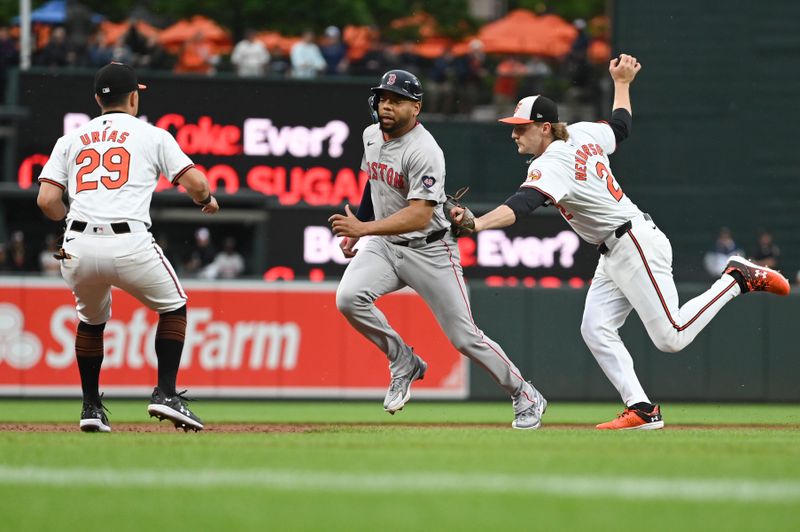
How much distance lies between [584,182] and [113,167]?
2536mm

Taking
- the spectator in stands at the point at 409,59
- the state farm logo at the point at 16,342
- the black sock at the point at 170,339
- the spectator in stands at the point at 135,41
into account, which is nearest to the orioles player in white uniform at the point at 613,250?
the black sock at the point at 170,339

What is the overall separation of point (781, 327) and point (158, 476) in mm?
9797

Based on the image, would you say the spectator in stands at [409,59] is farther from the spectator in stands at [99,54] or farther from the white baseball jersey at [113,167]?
the white baseball jersey at [113,167]

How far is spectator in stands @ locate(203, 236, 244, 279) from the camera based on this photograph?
1394cm

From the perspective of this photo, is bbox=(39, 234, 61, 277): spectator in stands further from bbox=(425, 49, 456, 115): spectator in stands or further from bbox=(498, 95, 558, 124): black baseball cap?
bbox=(498, 95, 558, 124): black baseball cap

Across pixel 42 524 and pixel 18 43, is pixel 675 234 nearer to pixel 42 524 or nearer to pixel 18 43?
pixel 18 43

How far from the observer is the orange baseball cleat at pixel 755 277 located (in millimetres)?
7375

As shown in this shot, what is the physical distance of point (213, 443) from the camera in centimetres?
551

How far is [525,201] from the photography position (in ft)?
21.6

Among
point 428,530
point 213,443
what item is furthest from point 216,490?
point 213,443

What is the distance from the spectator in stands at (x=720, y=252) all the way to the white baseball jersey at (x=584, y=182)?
5852 millimetres

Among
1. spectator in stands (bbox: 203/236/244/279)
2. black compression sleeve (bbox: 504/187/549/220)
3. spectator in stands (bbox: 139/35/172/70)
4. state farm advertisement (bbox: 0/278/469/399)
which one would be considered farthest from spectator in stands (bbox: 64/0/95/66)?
black compression sleeve (bbox: 504/187/549/220)

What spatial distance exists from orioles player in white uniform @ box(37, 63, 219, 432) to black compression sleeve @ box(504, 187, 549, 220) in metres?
1.59

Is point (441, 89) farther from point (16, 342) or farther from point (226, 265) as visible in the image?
point (16, 342)
